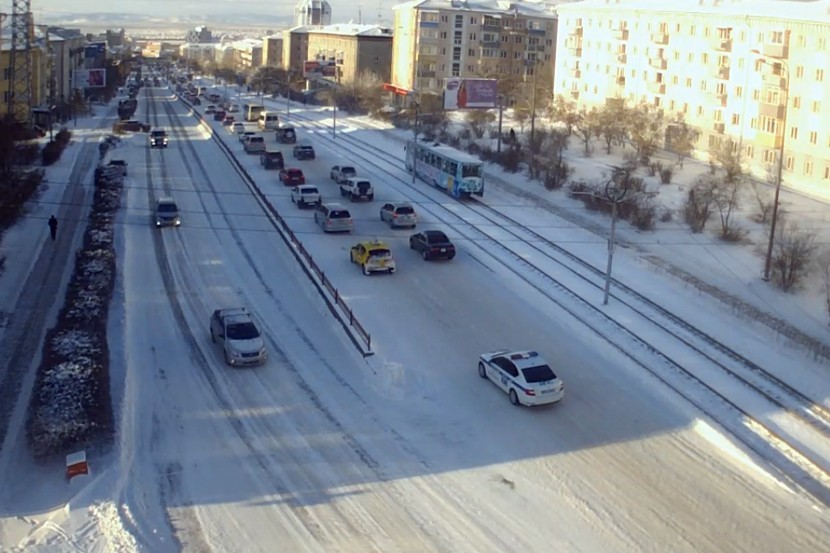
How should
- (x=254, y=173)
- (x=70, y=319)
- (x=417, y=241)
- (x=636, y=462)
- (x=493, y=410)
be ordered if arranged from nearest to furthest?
(x=636, y=462), (x=493, y=410), (x=70, y=319), (x=417, y=241), (x=254, y=173)

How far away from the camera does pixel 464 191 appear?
3628cm

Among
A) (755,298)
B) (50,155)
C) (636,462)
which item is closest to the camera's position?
(636,462)

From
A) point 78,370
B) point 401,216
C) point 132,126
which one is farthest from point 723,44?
point 78,370

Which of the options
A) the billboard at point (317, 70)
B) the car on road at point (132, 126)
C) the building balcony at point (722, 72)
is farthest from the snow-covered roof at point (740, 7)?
the billboard at point (317, 70)

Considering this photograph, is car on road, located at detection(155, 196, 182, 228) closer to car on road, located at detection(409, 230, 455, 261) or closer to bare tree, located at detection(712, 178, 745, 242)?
car on road, located at detection(409, 230, 455, 261)

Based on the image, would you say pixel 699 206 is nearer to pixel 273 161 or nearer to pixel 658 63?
pixel 273 161

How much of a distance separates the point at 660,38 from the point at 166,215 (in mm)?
33327

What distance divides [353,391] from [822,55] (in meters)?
30.6

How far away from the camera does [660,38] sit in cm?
5375

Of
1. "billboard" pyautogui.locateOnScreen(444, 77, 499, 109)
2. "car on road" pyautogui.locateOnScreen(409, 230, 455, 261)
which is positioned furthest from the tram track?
"billboard" pyautogui.locateOnScreen(444, 77, 499, 109)

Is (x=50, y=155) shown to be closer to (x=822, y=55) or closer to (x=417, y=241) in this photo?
(x=417, y=241)

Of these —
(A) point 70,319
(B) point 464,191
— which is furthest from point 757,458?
(B) point 464,191

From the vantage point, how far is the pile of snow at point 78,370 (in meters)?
14.7

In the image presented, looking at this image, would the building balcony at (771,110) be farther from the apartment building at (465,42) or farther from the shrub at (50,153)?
the apartment building at (465,42)
